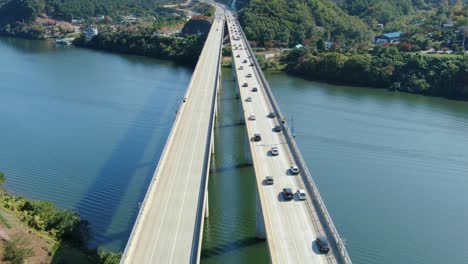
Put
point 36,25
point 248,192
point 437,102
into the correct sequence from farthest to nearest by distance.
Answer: point 36,25 → point 437,102 → point 248,192

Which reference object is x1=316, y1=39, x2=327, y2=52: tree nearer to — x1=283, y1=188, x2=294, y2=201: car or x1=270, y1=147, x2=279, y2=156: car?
x1=270, y1=147, x2=279, y2=156: car

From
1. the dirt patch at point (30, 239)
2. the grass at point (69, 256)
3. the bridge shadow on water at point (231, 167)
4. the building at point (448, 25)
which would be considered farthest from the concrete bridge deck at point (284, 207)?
the building at point (448, 25)

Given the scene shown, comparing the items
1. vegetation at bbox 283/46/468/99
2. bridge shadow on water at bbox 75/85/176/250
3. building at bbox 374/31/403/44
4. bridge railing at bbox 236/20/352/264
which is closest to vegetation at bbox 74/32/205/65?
vegetation at bbox 283/46/468/99

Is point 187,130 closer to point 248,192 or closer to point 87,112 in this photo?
point 248,192

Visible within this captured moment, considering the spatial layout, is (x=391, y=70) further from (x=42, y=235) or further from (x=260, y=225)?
(x=42, y=235)

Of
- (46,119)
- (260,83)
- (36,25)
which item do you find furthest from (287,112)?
(36,25)

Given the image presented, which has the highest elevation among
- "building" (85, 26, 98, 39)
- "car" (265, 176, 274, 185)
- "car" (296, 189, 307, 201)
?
"car" (296, 189, 307, 201)

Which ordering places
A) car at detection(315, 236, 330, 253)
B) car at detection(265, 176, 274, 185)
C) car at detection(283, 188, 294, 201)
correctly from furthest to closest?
car at detection(265, 176, 274, 185) < car at detection(283, 188, 294, 201) < car at detection(315, 236, 330, 253)
